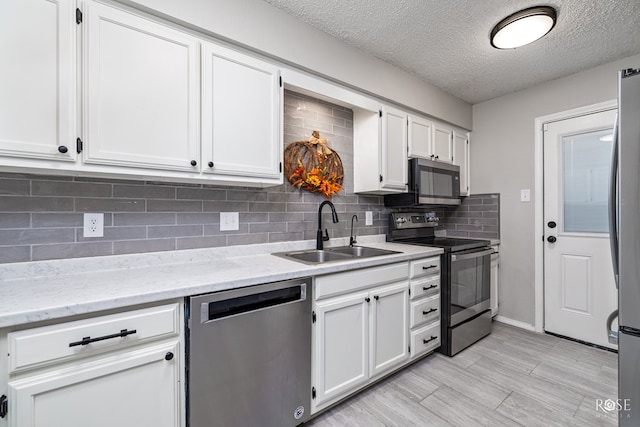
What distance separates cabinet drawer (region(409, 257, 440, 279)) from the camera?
2123 millimetres

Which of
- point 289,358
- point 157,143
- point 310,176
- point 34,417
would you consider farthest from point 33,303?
point 310,176

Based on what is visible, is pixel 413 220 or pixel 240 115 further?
pixel 413 220

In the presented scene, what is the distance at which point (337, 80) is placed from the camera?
2.10 meters

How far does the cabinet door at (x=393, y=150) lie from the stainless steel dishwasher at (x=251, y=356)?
4.43 ft

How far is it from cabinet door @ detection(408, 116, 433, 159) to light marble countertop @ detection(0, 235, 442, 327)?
4.12 feet

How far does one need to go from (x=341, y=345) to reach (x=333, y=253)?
706 mm

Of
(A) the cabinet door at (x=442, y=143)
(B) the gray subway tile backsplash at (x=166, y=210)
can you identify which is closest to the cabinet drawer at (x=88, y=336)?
(B) the gray subway tile backsplash at (x=166, y=210)

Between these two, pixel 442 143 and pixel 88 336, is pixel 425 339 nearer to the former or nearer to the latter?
pixel 442 143

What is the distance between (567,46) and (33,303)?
11.5ft

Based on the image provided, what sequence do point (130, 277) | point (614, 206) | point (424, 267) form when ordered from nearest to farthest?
point (614, 206), point (130, 277), point (424, 267)

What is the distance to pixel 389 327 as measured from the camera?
1.96 meters

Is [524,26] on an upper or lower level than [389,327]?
upper

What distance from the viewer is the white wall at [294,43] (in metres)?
1.49

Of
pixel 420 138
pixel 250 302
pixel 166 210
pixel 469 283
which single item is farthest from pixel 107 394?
pixel 420 138
